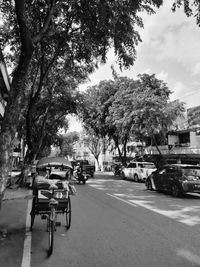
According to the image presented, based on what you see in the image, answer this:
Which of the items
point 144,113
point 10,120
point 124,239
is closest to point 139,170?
point 144,113

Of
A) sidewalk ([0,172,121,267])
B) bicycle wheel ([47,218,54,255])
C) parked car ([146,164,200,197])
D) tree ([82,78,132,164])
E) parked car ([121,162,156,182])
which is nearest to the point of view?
sidewalk ([0,172,121,267])

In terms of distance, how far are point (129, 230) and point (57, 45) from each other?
898cm

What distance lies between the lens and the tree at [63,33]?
6301 mm

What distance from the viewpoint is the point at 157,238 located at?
5.62 m

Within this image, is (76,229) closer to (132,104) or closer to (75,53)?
(75,53)

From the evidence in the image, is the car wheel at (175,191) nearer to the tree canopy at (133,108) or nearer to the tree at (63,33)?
the tree at (63,33)

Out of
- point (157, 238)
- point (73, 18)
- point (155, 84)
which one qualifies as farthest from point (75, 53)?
point (155, 84)

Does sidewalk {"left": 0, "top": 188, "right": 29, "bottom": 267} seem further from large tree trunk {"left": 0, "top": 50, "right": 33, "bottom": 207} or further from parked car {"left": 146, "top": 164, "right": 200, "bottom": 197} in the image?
parked car {"left": 146, "top": 164, "right": 200, "bottom": 197}

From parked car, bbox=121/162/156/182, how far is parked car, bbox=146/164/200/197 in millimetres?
7286

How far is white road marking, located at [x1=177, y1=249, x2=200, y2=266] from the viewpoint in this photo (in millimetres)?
4301

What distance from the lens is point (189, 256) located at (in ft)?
14.9

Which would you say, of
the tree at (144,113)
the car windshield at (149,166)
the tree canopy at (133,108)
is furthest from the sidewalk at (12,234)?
the car windshield at (149,166)

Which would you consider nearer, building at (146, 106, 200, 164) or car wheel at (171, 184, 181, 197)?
car wheel at (171, 184, 181, 197)

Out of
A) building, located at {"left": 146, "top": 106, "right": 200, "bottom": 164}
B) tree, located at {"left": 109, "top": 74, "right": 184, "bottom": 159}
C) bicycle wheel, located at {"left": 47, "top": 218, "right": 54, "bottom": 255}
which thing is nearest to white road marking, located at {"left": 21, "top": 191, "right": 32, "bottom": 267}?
bicycle wheel, located at {"left": 47, "top": 218, "right": 54, "bottom": 255}
